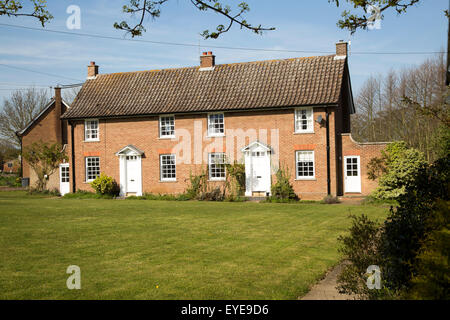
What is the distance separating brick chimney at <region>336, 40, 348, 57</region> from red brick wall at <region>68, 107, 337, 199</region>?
13.7 feet

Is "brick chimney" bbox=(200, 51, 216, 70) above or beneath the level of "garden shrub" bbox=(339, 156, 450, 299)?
above

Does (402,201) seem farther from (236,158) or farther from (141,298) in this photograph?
(236,158)

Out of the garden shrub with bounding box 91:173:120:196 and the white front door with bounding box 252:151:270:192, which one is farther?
the garden shrub with bounding box 91:173:120:196

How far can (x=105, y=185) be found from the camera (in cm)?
3062

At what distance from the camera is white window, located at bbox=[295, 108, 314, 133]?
27.2 metres

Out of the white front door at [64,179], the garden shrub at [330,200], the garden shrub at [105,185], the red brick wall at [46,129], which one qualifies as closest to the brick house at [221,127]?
the garden shrub at [105,185]

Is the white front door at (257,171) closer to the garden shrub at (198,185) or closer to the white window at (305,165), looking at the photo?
the white window at (305,165)

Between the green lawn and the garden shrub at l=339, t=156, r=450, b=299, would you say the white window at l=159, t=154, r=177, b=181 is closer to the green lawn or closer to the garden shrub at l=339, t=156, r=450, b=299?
the green lawn

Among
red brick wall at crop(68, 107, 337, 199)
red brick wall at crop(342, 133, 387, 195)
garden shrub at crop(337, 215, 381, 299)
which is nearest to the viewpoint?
garden shrub at crop(337, 215, 381, 299)

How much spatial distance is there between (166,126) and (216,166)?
14.1ft

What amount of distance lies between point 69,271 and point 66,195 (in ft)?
80.0

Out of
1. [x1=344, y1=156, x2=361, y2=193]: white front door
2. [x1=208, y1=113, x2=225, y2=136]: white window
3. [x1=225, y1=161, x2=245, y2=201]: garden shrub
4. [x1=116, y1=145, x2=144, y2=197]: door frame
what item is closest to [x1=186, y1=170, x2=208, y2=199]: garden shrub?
[x1=225, y1=161, x2=245, y2=201]: garden shrub

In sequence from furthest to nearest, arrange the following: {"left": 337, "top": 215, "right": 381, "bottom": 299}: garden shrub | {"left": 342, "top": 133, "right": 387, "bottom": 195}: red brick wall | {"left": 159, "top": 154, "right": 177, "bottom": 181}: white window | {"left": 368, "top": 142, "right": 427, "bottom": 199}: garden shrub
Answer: {"left": 159, "top": 154, "right": 177, "bottom": 181}: white window
{"left": 342, "top": 133, "right": 387, "bottom": 195}: red brick wall
{"left": 368, "top": 142, "right": 427, "bottom": 199}: garden shrub
{"left": 337, "top": 215, "right": 381, "bottom": 299}: garden shrub

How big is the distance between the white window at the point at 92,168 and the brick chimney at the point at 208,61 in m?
9.47
